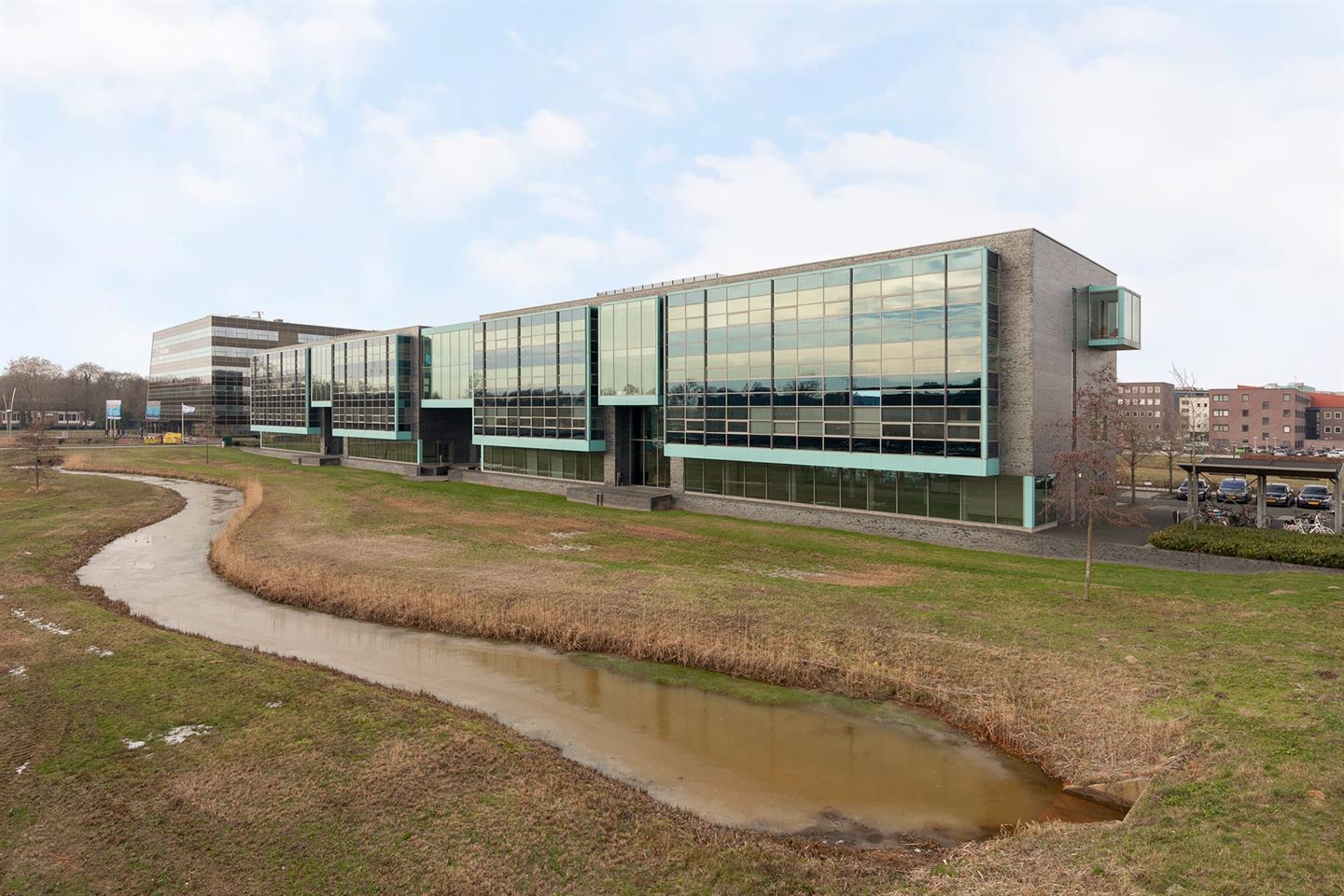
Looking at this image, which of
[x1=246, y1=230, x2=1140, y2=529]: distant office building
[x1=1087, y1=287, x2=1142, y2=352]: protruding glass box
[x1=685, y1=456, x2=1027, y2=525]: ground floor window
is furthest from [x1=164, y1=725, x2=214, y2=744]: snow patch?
[x1=1087, y1=287, x2=1142, y2=352]: protruding glass box

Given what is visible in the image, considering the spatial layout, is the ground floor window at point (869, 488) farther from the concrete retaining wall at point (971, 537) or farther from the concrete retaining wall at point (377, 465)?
the concrete retaining wall at point (377, 465)

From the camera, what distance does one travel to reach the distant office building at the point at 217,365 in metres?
126

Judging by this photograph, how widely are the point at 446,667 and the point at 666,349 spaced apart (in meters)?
33.9

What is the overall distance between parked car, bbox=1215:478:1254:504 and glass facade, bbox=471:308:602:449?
157ft

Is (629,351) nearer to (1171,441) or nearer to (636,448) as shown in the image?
(636,448)

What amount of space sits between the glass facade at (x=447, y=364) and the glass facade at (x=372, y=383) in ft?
7.08

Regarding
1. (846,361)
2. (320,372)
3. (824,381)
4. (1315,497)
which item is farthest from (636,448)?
(320,372)

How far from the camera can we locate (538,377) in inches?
2386

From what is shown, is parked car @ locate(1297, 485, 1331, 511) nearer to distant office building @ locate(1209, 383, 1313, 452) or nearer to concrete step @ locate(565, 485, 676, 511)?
concrete step @ locate(565, 485, 676, 511)

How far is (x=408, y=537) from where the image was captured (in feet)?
126

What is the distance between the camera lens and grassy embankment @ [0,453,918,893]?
401 inches

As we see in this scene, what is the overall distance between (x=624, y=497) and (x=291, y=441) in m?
72.6

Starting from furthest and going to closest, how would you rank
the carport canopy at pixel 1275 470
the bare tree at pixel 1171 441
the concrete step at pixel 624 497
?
1. the concrete step at pixel 624 497
2. the bare tree at pixel 1171 441
3. the carport canopy at pixel 1275 470

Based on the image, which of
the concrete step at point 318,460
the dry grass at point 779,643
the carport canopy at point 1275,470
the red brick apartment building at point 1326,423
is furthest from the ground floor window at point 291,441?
the red brick apartment building at point 1326,423
